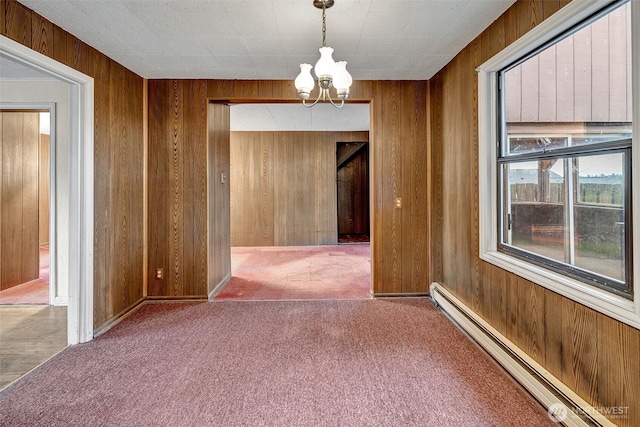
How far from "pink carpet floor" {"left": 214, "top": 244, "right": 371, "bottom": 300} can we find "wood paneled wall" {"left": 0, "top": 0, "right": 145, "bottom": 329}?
109 centimetres

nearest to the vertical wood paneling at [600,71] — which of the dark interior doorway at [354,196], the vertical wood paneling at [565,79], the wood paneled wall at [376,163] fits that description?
the vertical wood paneling at [565,79]

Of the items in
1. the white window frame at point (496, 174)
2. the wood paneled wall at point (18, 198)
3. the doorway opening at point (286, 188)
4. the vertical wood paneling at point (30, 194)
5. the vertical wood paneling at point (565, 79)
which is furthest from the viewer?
Result: the doorway opening at point (286, 188)

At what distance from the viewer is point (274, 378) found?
213cm

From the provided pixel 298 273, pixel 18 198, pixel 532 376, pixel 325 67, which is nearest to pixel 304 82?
pixel 325 67

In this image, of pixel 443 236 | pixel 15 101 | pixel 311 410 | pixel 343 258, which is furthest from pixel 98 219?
pixel 343 258

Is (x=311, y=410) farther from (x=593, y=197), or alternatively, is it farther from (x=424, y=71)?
(x=424, y=71)

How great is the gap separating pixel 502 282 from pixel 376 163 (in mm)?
1870

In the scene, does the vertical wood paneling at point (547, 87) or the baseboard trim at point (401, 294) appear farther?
the baseboard trim at point (401, 294)

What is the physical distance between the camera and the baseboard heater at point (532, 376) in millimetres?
1621

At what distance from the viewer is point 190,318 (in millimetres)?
3174

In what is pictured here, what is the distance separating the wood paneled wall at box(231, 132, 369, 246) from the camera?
7.12 metres

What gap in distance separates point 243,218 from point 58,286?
3.81m

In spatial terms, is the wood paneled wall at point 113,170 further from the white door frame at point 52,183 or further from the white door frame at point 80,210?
the white door frame at point 52,183
